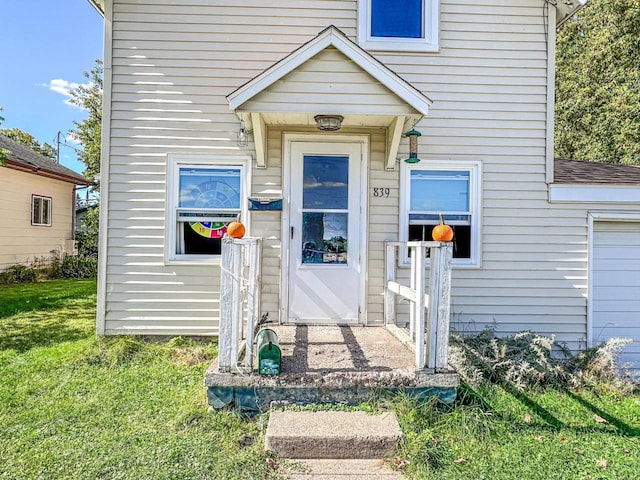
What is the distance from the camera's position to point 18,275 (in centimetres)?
1090

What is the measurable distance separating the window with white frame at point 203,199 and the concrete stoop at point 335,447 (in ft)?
9.10

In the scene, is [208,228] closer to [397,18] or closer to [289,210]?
[289,210]

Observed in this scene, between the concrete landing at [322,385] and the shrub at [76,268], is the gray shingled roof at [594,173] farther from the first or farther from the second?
the shrub at [76,268]

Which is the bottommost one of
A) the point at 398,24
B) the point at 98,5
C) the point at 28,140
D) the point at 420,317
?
the point at 420,317

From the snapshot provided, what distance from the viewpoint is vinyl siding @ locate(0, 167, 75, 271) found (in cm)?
1086

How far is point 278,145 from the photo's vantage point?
5.05 meters

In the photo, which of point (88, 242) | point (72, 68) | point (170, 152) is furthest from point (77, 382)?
point (72, 68)

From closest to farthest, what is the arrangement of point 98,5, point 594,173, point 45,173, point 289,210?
point 289,210
point 98,5
point 594,173
point 45,173

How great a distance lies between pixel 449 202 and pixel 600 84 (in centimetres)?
1232

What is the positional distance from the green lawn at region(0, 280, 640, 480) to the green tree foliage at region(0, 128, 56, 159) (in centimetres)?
2755

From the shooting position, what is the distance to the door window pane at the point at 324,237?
507 cm

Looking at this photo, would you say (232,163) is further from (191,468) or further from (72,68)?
(72,68)

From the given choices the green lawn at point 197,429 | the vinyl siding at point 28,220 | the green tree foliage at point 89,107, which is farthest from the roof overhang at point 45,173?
the green lawn at point 197,429

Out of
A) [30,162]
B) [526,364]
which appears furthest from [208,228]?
[30,162]
